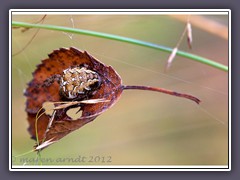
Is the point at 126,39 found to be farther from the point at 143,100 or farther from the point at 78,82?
the point at 143,100

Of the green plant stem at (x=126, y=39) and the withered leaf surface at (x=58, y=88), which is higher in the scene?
the green plant stem at (x=126, y=39)

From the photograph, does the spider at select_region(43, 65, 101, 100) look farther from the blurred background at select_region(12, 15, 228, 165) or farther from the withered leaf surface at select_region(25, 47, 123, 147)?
the blurred background at select_region(12, 15, 228, 165)

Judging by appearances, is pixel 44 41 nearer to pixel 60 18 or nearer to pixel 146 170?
pixel 60 18

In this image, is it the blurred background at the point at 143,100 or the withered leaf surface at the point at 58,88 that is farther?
the blurred background at the point at 143,100

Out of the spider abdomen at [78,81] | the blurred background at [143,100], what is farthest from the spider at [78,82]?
the blurred background at [143,100]

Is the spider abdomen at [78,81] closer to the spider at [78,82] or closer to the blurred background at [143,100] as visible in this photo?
the spider at [78,82]

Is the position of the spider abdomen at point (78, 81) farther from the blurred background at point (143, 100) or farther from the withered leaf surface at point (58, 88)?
the blurred background at point (143, 100)
